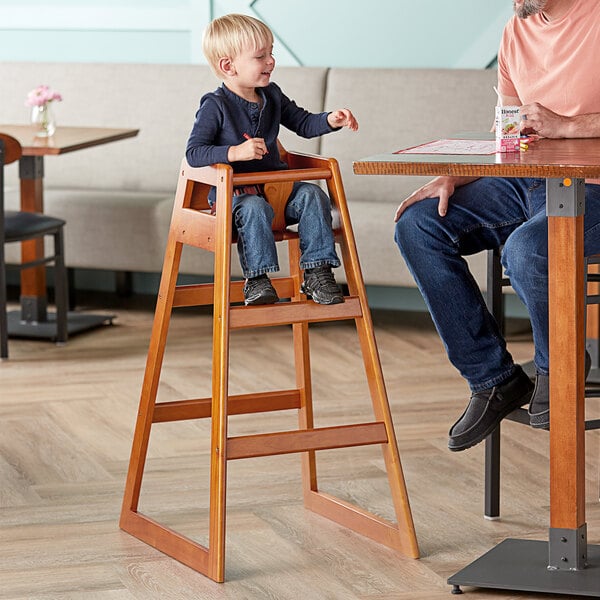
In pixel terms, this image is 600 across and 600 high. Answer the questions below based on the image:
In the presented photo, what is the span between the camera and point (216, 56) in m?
2.53

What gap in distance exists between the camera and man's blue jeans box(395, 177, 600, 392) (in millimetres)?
2604

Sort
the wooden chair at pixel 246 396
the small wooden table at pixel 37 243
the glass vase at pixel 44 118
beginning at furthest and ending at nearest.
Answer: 1. the glass vase at pixel 44 118
2. the small wooden table at pixel 37 243
3. the wooden chair at pixel 246 396

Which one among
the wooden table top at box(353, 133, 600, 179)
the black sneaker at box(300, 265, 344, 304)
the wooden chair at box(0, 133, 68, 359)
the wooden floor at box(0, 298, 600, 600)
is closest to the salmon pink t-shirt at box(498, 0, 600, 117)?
the wooden table top at box(353, 133, 600, 179)

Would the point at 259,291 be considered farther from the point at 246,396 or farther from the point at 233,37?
the point at 233,37

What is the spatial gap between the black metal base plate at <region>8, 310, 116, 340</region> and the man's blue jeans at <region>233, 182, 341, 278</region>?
84.2 inches

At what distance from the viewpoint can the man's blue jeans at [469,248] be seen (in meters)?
2.60

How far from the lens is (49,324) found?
462 centimetres

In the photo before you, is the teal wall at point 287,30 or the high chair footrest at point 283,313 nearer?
the high chair footrest at point 283,313

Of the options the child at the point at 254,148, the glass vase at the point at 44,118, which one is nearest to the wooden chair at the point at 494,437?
the child at the point at 254,148

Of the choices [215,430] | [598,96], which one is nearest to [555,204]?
[598,96]

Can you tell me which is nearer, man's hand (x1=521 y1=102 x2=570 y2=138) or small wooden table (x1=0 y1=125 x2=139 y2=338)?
man's hand (x1=521 y1=102 x2=570 y2=138)

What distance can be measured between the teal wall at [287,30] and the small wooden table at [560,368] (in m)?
2.72

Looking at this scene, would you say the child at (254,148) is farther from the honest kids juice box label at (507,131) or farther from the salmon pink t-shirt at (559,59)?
the salmon pink t-shirt at (559,59)

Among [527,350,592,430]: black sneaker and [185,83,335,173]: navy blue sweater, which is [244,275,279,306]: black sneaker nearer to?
[185,83,335,173]: navy blue sweater
